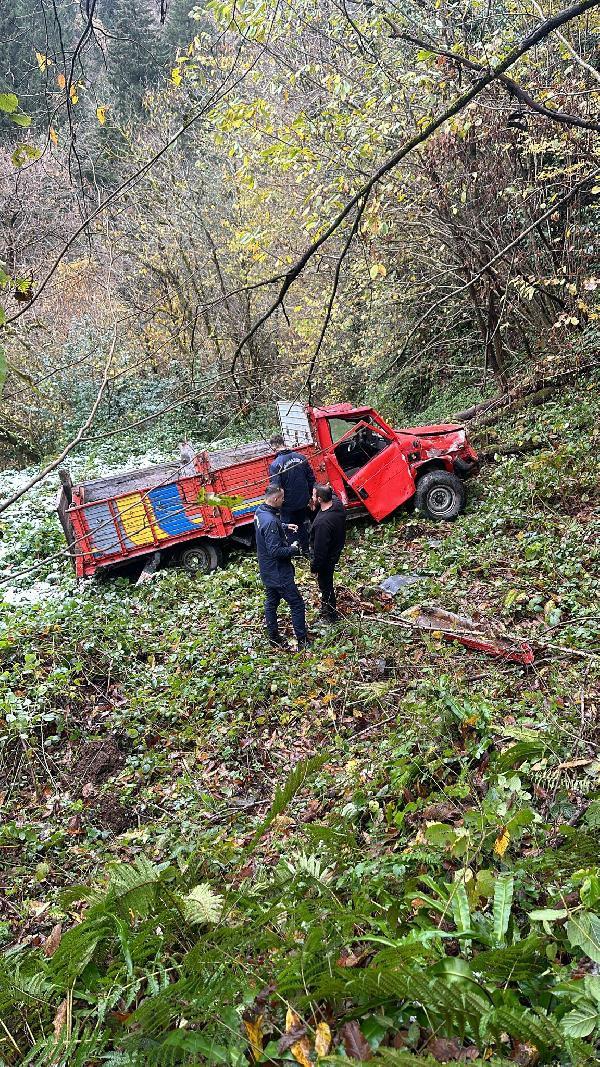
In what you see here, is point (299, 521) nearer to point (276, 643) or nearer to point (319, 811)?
point (276, 643)

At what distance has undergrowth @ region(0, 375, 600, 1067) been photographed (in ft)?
6.67

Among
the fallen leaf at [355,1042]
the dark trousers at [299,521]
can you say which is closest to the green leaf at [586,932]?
the fallen leaf at [355,1042]

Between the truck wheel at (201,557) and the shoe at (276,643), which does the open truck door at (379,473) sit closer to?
the truck wheel at (201,557)

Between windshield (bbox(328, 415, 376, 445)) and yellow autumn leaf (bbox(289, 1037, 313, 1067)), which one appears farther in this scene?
windshield (bbox(328, 415, 376, 445))

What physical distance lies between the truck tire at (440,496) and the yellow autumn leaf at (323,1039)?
8539 mm

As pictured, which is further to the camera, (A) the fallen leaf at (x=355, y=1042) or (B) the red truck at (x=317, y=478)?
(B) the red truck at (x=317, y=478)

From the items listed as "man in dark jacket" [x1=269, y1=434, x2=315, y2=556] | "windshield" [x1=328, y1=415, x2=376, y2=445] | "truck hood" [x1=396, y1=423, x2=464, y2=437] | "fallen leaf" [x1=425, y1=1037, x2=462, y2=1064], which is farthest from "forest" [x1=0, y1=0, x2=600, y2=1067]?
"windshield" [x1=328, y1=415, x2=376, y2=445]

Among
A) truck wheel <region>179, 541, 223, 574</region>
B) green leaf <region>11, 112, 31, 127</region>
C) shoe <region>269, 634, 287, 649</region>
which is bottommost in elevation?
shoe <region>269, 634, 287, 649</region>

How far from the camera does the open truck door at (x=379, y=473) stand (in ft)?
33.4

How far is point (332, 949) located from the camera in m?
2.29

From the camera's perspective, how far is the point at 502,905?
2.37m

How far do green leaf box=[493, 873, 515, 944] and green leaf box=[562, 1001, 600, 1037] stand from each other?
1.40ft

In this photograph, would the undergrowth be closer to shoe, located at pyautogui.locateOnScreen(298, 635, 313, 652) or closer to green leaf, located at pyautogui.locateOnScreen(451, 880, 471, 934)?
green leaf, located at pyautogui.locateOnScreen(451, 880, 471, 934)

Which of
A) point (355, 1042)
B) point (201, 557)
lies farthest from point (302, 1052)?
point (201, 557)
